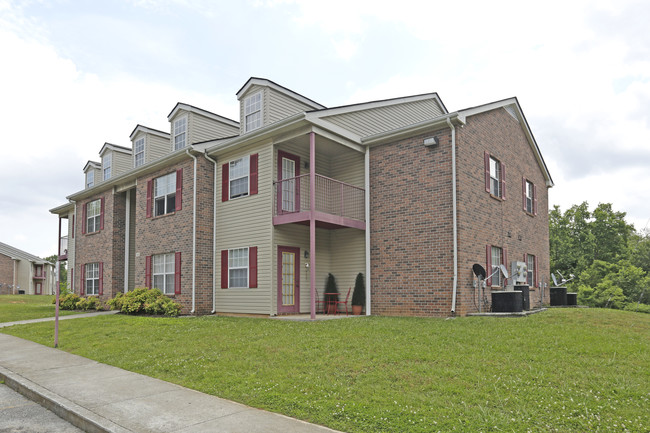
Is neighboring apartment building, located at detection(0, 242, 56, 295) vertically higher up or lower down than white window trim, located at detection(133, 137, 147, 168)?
lower down

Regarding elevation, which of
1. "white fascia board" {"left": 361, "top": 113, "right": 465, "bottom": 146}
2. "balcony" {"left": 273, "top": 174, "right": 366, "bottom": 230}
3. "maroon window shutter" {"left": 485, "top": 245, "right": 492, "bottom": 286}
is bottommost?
"maroon window shutter" {"left": 485, "top": 245, "right": 492, "bottom": 286}

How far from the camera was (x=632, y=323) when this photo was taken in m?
11.6

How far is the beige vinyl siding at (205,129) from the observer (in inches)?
733

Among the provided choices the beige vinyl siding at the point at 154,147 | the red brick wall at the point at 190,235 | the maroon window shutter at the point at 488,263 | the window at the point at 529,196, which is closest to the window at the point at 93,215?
the beige vinyl siding at the point at 154,147

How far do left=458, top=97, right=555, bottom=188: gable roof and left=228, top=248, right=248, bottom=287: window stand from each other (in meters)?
Answer: 7.96

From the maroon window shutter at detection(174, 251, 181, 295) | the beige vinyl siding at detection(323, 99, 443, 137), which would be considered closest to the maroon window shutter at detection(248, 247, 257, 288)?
the maroon window shutter at detection(174, 251, 181, 295)

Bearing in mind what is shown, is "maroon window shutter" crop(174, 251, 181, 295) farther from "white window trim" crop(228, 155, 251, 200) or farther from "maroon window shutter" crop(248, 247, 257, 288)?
"maroon window shutter" crop(248, 247, 257, 288)

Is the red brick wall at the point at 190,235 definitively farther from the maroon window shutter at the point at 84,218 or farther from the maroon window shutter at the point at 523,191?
the maroon window shutter at the point at 523,191

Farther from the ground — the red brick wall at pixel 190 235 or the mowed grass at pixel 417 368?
the red brick wall at pixel 190 235

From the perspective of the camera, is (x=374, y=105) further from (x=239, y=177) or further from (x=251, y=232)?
(x=251, y=232)

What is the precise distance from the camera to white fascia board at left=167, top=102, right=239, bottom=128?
1864 cm

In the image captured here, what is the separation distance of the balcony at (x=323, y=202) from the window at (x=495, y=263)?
12.8 ft

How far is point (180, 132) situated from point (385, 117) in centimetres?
824

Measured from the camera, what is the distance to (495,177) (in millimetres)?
15328
